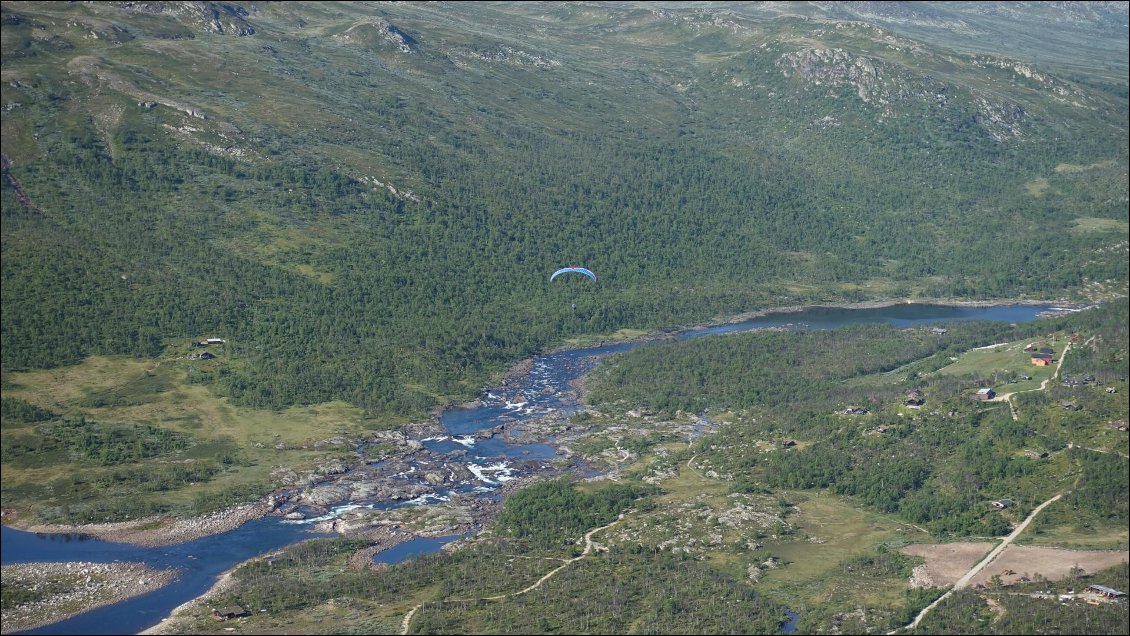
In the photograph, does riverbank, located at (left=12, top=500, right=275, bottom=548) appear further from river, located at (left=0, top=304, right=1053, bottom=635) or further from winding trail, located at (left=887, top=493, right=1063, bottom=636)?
winding trail, located at (left=887, top=493, right=1063, bottom=636)

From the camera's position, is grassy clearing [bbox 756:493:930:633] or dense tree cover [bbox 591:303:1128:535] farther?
dense tree cover [bbox 591:303:1128:535]

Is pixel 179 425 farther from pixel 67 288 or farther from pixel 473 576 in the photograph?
pixel 473 576

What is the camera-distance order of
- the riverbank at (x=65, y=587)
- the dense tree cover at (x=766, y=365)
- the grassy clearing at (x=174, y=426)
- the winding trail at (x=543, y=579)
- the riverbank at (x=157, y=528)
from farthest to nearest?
the dense tree cover at (x=766, y=365) → the grassy clearing at (x=174, y=426) → the riverbank at (x=157, y=528) → the riverbank at (x=65, y=587) → the winding trail at (x=543, y=579)

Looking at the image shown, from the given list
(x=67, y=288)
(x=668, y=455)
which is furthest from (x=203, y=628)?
(x=67, y=288)

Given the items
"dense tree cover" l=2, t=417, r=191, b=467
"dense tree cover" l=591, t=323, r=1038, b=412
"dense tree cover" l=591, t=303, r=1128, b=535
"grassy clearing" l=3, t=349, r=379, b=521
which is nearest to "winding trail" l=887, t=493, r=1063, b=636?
"dense tree cover" l=591, t=303, r=1128, b=535

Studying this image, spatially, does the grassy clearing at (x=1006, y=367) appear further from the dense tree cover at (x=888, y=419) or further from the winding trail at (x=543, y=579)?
the winding trail at (x=543, y=579)

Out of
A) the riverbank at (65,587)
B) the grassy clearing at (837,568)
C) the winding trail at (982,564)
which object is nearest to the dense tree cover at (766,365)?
the grassy clearing at (837,568)
